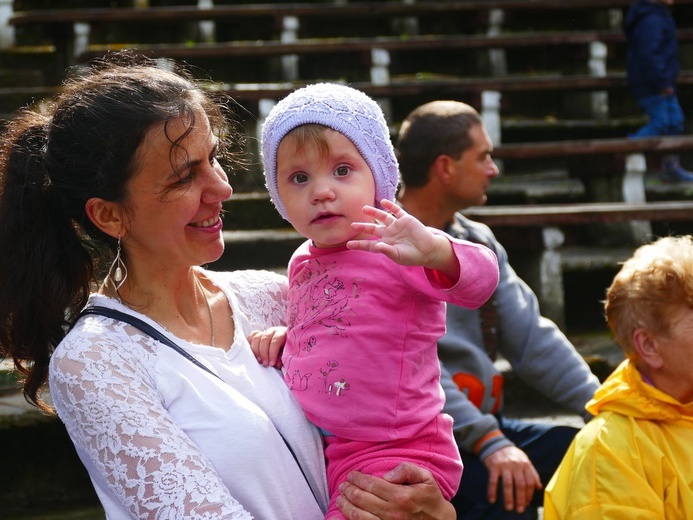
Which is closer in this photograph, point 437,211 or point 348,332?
point 348,332

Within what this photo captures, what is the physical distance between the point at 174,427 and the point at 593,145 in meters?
3.79

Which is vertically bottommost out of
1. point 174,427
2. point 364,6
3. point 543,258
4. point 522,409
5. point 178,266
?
point 522,409

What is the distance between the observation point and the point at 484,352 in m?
3.28

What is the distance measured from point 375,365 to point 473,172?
5.74 feet

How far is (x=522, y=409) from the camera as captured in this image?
3859 millimetres

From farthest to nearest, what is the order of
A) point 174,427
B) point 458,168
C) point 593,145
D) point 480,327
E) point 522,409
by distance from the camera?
point 593,145, point 522,409, point 458,168, point 480,327, point 174,427

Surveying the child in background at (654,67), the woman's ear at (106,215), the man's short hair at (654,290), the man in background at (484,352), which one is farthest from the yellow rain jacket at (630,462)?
the child in background at (654,67)

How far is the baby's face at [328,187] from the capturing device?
1.94 metres

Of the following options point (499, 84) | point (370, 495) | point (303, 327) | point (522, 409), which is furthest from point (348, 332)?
point (499, 84)

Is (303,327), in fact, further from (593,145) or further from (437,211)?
(593,145)

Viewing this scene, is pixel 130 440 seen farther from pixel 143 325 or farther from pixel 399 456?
pixel 399 456

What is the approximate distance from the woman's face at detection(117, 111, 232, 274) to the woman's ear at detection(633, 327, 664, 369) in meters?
1.29

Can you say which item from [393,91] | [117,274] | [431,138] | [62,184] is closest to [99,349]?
[117,274]

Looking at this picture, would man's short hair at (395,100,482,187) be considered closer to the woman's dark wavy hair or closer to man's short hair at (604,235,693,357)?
man's short hair at (604,235,693,357)
